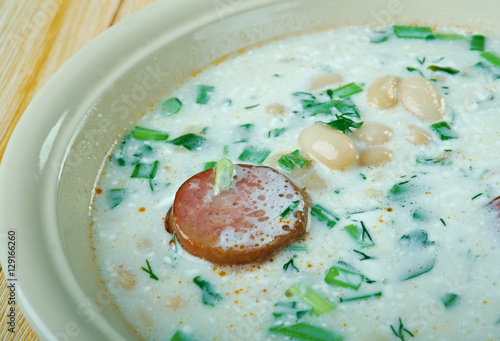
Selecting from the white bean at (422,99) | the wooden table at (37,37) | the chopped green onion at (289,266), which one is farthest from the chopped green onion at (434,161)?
the wooden table at (37,37)

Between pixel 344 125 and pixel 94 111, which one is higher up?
pixel 94 111

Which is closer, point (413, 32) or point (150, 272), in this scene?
point (150, 272)

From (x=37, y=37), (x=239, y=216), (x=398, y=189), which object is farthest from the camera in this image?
(x=37, y=37)

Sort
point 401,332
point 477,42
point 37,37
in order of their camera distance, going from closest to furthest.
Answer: point 401,332 → point 477,42 → point 37,37

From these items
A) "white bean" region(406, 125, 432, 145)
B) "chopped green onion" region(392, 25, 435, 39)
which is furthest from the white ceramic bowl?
"white bean" region(406, 125, 432, 145)

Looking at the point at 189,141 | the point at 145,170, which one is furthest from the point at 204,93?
the point at 145,170

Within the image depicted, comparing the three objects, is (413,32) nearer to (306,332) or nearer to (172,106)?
(172,106)

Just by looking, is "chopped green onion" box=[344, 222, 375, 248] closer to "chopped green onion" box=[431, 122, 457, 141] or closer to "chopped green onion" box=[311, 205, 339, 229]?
"chopped green onion" box=[311, 205, 339, 229]
